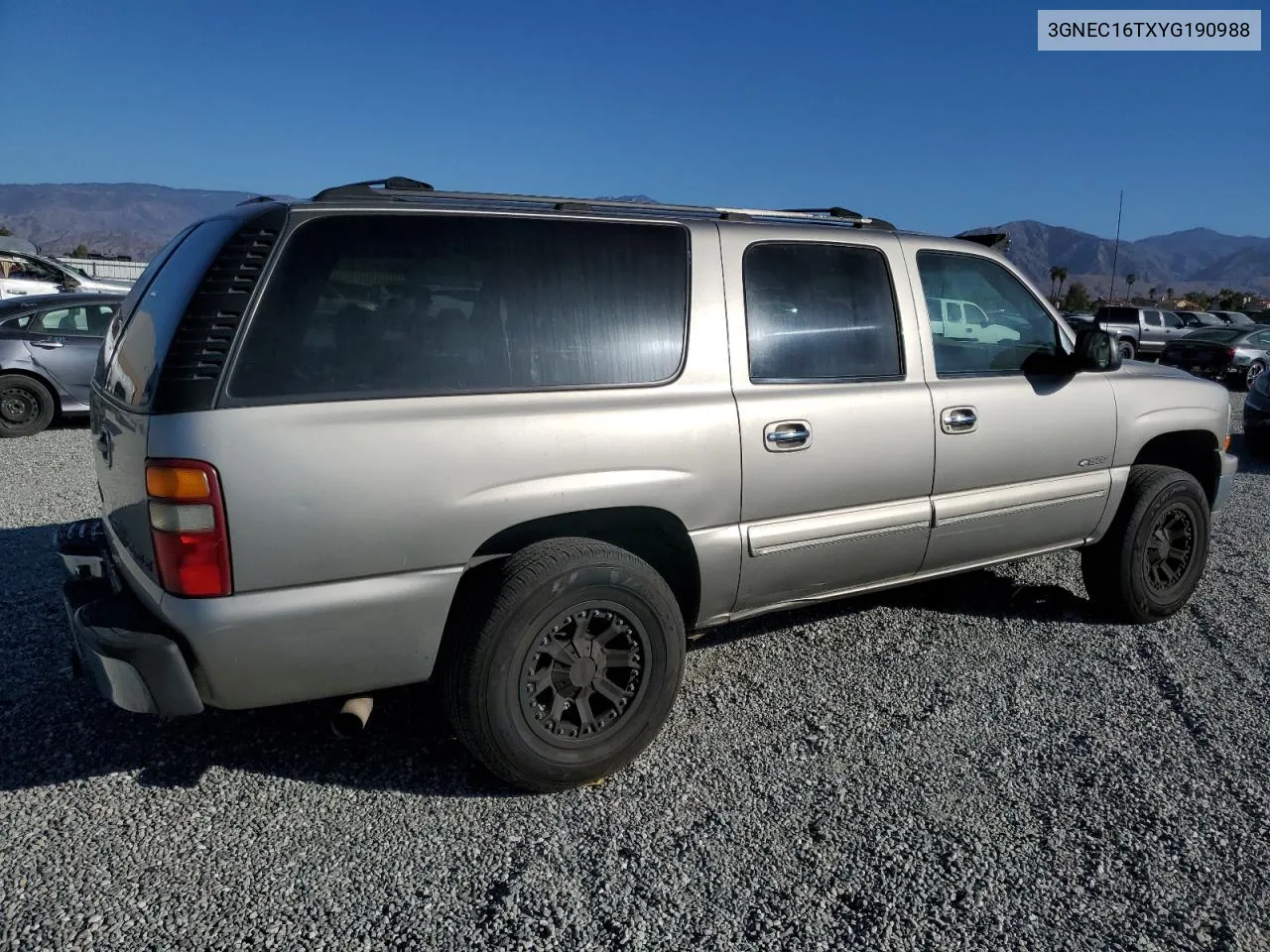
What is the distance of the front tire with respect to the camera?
114 inches

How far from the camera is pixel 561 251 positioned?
3139 millimetres

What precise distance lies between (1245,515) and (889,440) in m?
5.35

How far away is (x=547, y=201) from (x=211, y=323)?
1.22 m

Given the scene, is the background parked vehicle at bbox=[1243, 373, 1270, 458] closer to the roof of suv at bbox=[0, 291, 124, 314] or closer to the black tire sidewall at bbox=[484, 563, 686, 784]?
the black tire sidewall at bbox=[484, 563, 686, 784]

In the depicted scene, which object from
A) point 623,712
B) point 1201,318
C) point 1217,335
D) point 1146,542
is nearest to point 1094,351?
point 1146,542

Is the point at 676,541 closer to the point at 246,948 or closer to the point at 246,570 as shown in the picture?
the point at 246,570

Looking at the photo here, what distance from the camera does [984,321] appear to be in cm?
427

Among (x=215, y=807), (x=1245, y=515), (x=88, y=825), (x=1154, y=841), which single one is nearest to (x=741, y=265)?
(x=1154, y=841)

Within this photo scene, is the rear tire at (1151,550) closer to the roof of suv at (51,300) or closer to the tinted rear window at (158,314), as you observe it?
the tinted rear window at (158,314)

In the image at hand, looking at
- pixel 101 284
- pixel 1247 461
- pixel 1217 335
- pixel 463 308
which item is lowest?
pixel 1247 461

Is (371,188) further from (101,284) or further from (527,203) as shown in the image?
(101,284)

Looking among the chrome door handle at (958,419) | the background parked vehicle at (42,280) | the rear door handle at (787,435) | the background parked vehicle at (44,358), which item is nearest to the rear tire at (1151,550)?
the chrome door handle at (958,419)

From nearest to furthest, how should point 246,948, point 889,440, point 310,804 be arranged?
point 246,948 < point 310,804 < point 889,440

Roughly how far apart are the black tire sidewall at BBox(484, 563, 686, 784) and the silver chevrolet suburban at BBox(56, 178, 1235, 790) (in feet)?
0.03
